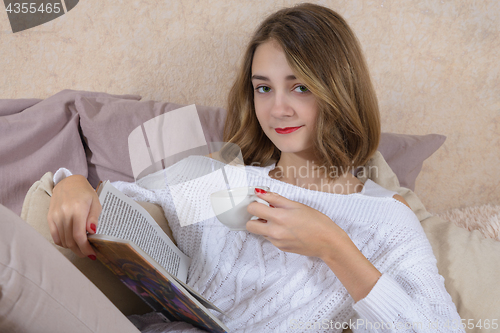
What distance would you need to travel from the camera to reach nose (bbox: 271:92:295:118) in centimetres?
92

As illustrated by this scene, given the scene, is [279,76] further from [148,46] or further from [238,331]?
[148,46]

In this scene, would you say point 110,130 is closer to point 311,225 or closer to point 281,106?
point 281,106

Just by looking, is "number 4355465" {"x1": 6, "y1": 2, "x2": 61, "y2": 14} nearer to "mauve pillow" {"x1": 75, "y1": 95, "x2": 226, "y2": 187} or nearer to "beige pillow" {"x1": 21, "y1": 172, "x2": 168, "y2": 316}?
"mauve pillow" {"x1": 75, "y1": 95, "x2": 226, "y2": 187}

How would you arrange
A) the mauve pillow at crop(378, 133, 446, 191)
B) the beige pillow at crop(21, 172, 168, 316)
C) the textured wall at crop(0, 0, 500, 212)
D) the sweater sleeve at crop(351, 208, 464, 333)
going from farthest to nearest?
1. the textured wall at crop(0, 0, 500, 212)
2. the mauve pillow at crop(378, 133, 446, 191)
3. the beige pillow at crop(21, 172, 168, 316)
4. the sweater sleeve at crop(351, 208, 464, 333)

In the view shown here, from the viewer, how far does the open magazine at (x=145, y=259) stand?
643 millimetres

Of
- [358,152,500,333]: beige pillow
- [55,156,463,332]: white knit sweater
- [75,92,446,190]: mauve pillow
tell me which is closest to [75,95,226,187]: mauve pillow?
[75,92,446,190]: mauve pillow

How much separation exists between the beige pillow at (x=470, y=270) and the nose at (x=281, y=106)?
587mm

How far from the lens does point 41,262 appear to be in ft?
1.64

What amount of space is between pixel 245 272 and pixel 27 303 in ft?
1.82

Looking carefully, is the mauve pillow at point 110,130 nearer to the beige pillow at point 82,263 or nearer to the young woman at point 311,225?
the young woman at point 311,225

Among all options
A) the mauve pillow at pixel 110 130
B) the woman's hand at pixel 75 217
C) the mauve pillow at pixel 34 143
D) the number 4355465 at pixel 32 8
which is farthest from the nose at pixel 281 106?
the number 4355465 at pixel 32 8

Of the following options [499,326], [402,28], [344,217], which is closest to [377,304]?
[344,217]

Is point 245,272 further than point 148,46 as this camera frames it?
No

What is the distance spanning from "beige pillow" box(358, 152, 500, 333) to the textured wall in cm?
62
